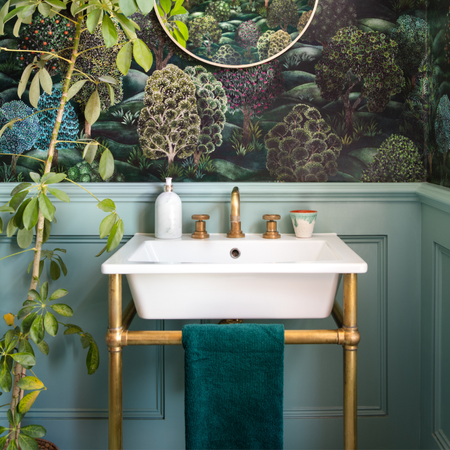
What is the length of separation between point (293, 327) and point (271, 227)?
1.25 ft

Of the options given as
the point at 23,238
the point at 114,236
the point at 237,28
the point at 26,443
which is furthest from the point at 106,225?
the point at 237,28

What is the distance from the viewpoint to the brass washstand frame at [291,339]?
3.32ft

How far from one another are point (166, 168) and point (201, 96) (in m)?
0.27

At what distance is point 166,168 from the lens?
4.75 ft

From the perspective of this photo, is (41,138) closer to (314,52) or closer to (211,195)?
(211,195)

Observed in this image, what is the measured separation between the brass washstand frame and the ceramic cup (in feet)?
1.12

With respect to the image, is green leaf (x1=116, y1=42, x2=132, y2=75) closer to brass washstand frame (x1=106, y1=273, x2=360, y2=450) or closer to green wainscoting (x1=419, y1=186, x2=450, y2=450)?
brass washstand frame (x1=106, y1=273, x2=360, y2=450)

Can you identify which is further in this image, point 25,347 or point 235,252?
point 235,252

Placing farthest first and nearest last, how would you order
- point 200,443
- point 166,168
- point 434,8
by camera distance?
point 166,168 < point 434,8 < point 200,443

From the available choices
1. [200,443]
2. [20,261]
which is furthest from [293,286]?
[20,261]

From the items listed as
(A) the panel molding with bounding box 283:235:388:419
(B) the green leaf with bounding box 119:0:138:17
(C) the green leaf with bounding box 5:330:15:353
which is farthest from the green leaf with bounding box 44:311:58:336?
(A) the panel molding with bounding box 283:235:388:419

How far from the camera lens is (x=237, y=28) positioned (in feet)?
4.58

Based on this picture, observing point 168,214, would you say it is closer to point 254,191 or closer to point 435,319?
point 254,191

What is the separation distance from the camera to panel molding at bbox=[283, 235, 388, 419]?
57.5 inches
